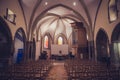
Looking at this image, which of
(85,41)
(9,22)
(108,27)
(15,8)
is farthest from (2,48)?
(85,41)

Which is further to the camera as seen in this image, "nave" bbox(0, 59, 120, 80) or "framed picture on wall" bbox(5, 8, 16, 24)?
"framed picture on wall" bbox(5, 8, 16, 24)

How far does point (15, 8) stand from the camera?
37.5 feet

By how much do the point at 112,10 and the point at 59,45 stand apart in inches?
611

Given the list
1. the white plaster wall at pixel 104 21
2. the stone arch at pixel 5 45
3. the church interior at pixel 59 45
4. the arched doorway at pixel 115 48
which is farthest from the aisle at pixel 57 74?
the white plaster wall at pixel 104 21

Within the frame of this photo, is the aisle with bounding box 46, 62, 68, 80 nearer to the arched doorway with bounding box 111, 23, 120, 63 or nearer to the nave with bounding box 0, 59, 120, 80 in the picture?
the nave with bounding box 0, 59, 120, 80

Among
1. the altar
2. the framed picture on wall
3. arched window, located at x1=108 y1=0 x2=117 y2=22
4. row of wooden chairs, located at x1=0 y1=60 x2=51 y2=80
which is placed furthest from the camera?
the altar

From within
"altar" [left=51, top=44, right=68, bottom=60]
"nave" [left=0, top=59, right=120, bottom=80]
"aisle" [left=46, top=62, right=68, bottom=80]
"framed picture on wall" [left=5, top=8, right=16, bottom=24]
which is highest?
"framed picture on wall" [left=5, top=8, right=16, bottom=24]

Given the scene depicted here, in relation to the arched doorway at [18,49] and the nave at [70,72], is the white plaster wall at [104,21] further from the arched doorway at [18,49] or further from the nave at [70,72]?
the arched doorway at [18,49]

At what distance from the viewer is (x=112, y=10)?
10.5 meters

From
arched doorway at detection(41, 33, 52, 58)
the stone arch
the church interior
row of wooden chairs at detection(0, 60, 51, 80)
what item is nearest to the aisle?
the church interior

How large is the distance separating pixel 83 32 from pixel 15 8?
33.3 feet

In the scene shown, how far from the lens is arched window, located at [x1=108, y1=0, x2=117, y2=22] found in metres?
10.1

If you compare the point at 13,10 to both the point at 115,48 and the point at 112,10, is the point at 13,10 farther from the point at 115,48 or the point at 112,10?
the point at 115,48

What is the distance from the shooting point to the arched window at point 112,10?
10.1 metres
